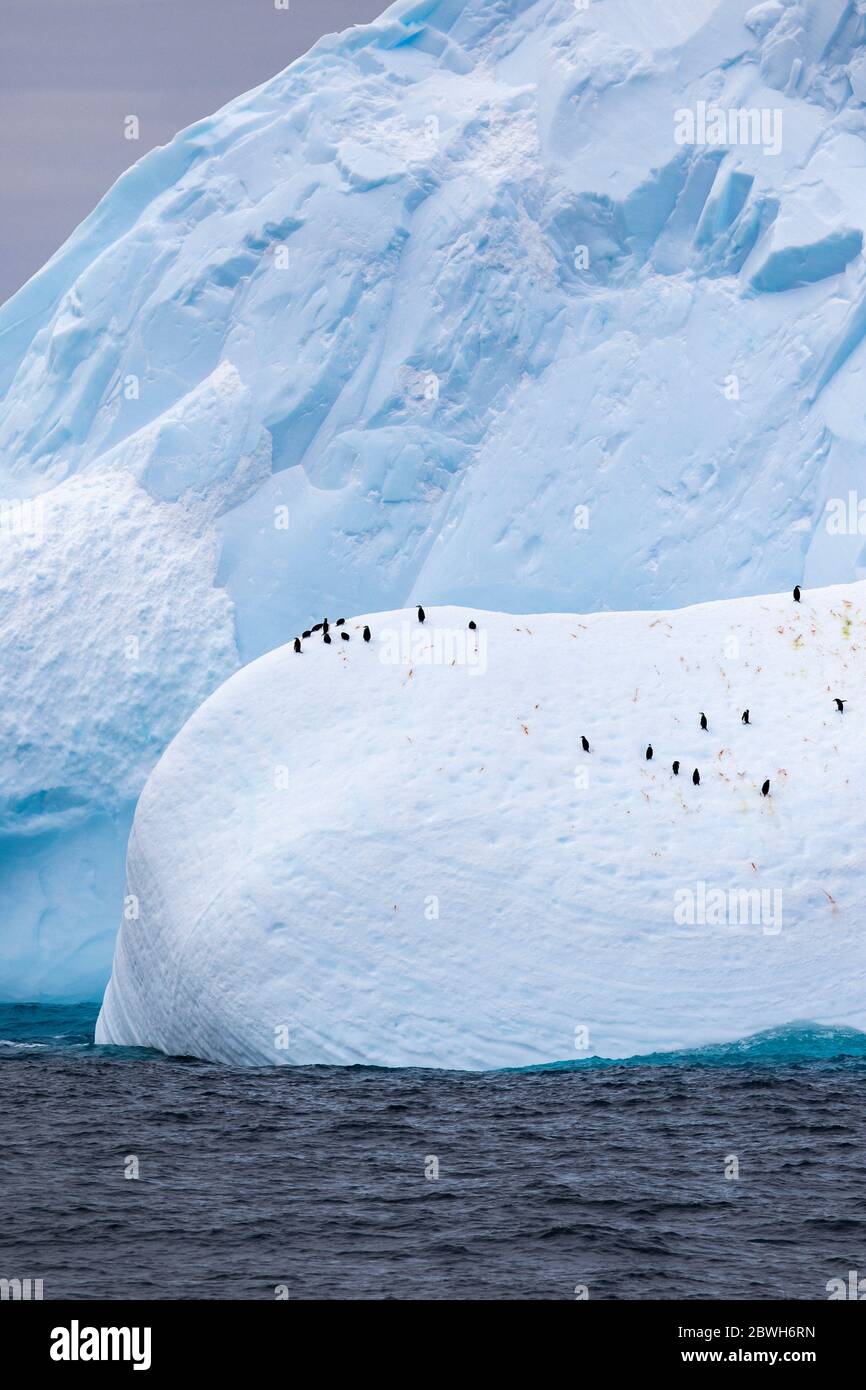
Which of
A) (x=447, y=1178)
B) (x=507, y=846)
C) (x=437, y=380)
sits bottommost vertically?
(x=447, y=1178)

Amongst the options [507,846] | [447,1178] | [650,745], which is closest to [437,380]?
[650,745]

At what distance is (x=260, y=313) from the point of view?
107ft

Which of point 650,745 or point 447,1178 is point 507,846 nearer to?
point 650,745

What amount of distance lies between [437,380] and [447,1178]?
19.0 meters

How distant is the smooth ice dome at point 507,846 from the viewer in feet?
64.0

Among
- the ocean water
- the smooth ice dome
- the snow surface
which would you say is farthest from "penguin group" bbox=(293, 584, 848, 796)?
the snow surface

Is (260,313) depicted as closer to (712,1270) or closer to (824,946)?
(824,946)

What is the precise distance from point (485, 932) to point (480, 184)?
17131 millimetres

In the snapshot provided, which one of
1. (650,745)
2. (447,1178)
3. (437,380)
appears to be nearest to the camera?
(447,1178)

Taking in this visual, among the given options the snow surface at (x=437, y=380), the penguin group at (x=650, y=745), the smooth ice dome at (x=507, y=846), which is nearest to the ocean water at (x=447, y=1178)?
the smooth ice dome at (x=507, y=846)

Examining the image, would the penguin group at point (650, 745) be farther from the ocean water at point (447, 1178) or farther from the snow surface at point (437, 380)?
the snow surface at point (437, 380)

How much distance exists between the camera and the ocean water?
12336 millimetres

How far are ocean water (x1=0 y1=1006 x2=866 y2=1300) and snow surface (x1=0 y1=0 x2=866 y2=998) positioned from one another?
10640 mm

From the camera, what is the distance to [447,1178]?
1498 cm
